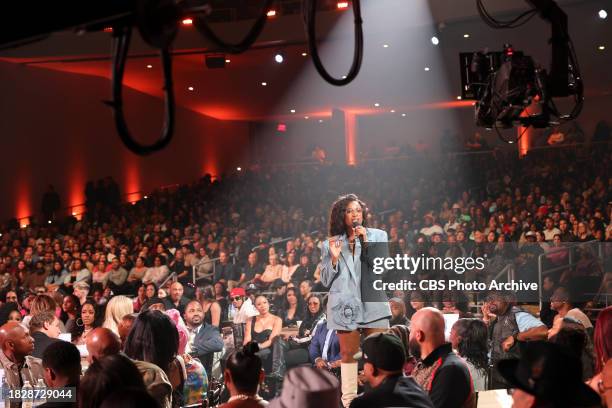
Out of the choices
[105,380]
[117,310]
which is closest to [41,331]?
[117,310]

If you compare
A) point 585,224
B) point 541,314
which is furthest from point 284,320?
point 585,224

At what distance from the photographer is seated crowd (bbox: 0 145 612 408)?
317cm

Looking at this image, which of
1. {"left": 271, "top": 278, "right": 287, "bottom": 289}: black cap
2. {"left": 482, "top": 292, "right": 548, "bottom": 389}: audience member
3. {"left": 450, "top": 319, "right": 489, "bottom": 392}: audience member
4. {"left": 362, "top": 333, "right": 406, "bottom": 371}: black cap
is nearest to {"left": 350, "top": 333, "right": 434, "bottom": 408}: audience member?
{"left": 362, "top": 333, "right": 406, "bottom": 371}: black cap

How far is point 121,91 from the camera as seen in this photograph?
202 centimetres

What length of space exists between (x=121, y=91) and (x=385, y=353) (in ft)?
5.27

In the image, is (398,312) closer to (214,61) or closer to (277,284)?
(277,284)

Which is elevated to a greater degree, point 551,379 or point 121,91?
point 121,91

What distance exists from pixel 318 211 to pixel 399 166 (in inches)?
116

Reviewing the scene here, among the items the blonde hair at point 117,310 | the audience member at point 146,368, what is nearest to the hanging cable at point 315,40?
the audience member at point 146,368

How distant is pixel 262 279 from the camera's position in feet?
37.7

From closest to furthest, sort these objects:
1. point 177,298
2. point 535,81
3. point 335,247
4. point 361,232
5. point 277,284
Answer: point 535,81 < point 361,232 < point 335,247 < point 177,298 < point 277,284

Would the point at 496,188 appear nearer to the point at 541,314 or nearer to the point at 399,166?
the point at 399,166

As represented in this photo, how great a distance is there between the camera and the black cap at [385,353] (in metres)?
3.22

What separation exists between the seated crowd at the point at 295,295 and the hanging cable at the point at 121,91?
2.51 ft
